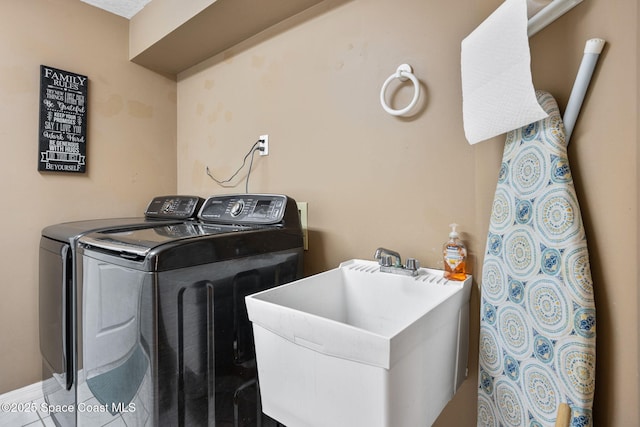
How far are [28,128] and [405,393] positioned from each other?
2247mm

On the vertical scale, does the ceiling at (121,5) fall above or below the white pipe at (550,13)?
above

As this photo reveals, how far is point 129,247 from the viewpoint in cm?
95

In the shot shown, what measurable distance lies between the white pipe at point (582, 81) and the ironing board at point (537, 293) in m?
0.02

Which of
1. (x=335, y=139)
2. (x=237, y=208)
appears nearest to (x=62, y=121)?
(x=237, y=208)

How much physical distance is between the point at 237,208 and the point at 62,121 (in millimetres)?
1266

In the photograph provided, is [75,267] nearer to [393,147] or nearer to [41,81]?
[41,81]

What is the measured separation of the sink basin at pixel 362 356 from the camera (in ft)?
2.11

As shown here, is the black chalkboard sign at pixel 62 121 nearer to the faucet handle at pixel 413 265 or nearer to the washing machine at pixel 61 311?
the washing machine at pixel 61 311

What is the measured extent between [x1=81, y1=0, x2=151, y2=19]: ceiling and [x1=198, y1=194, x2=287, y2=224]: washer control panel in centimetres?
136

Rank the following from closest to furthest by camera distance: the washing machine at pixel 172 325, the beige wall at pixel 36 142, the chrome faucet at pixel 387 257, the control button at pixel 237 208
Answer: the washing machine at pixel 172 325, the chrome faucet at pixel 387 257, the control button at pixel 237 208, the beige wall at pixel 36 142

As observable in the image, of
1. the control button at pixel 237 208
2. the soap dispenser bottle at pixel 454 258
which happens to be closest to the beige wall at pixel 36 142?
the control button at pixel 237 208

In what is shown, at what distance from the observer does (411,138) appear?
121 centimetres

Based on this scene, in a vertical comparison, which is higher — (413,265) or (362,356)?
(413,265)

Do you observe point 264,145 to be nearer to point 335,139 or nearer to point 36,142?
point 335,139
